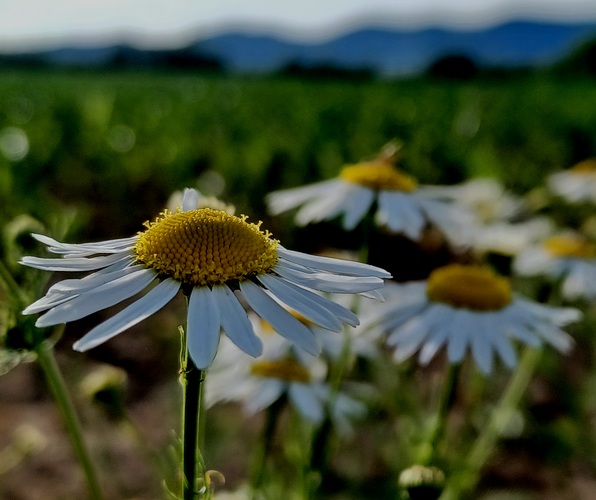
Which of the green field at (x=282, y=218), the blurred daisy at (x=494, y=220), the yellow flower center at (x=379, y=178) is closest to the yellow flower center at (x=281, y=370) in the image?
the green field at (x=282, y=218)

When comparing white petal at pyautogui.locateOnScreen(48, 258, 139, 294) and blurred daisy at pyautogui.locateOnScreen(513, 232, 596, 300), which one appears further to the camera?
blurred daisy at pyautogui.locateOnScreen(513, 232, 596, 300)

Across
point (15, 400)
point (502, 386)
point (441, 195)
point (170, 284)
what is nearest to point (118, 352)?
point (15, 400)

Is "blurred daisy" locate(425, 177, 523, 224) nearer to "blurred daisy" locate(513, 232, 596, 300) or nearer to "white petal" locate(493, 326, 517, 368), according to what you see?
"blurred daisy" locate(513, 232, 596, 300)

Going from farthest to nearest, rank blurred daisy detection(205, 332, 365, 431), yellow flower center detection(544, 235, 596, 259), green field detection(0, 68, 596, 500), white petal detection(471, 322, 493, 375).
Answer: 1. green field detection(0, 68, 596, 500)
2. yellow flower center detection(544, 235, 596, 259)
3. blurred daisy detection(205, 332, 365, 431)
4. white petal detection(471, 322, 493, 375)

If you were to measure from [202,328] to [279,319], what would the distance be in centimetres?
9

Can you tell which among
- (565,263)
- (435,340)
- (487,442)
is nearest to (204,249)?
(435,340)

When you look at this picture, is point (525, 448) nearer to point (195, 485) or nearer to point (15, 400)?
point (15, 400)

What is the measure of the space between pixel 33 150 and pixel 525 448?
4.10 m

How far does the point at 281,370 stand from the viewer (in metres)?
1.54

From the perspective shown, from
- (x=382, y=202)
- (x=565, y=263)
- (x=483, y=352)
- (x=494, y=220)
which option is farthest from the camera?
(x=494, y=220)

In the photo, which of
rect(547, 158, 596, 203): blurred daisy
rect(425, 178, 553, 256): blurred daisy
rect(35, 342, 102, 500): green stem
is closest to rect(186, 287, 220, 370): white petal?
rect(35, 342, 102, 500): green stem

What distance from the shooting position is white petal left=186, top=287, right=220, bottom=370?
2.22ft

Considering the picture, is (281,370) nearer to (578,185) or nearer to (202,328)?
(202,328)

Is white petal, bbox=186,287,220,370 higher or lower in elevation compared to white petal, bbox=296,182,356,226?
higher
